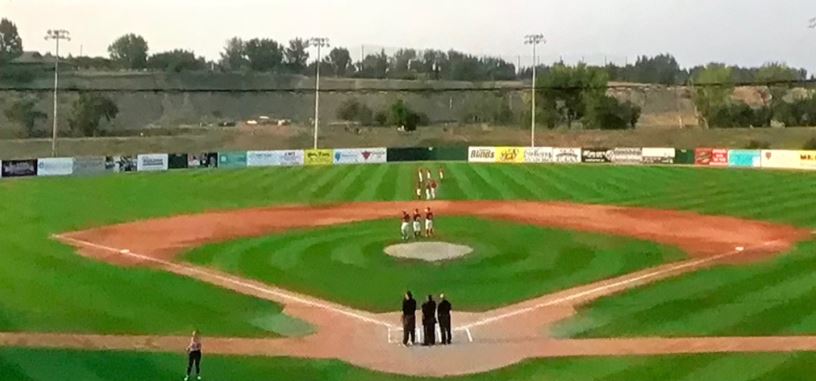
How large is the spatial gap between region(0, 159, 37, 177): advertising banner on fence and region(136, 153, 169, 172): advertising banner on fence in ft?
25.7

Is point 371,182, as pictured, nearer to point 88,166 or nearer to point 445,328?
point 88,166

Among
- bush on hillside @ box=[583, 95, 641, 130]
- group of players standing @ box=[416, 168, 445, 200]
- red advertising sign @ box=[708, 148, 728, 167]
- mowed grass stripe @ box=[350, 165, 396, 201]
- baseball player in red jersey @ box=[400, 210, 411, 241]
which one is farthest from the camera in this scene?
bush on hillside @ box=[583, 95, 641, 130]

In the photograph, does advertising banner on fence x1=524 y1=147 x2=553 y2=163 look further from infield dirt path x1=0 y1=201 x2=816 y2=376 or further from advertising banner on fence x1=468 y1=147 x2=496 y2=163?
infield dirt path x1=0 y1=201 x2=816 y2=376

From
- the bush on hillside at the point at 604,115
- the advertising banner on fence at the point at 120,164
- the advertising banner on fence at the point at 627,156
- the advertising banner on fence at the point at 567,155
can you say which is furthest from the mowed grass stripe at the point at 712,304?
the bush on hillside at the point at 604,115

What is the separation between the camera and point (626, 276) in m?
29.7

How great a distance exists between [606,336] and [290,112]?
150m

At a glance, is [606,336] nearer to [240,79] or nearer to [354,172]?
[354,172]

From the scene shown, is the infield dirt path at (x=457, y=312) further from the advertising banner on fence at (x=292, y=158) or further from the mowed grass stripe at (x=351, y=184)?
the advertising banner on fence at (x=292, y=158)

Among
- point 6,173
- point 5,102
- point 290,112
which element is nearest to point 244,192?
point 6,173

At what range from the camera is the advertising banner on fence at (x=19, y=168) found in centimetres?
6412

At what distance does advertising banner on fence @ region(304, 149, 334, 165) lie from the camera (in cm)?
7702

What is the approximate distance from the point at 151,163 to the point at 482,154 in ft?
92.0

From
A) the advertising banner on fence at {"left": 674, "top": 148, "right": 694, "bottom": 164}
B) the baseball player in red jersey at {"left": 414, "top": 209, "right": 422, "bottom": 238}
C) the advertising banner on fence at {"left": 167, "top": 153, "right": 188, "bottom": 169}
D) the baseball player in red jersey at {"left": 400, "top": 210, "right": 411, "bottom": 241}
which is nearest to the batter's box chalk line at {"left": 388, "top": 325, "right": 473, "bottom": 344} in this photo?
the baseball player in red jersey at {"left": 400, "top": 210, "right": 411, "bottom": 241}

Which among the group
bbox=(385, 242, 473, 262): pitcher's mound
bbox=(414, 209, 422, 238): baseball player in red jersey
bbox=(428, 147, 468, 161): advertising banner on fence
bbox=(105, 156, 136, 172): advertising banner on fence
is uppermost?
bbox=(428, 147, 468, 161): advertising banner on fence
